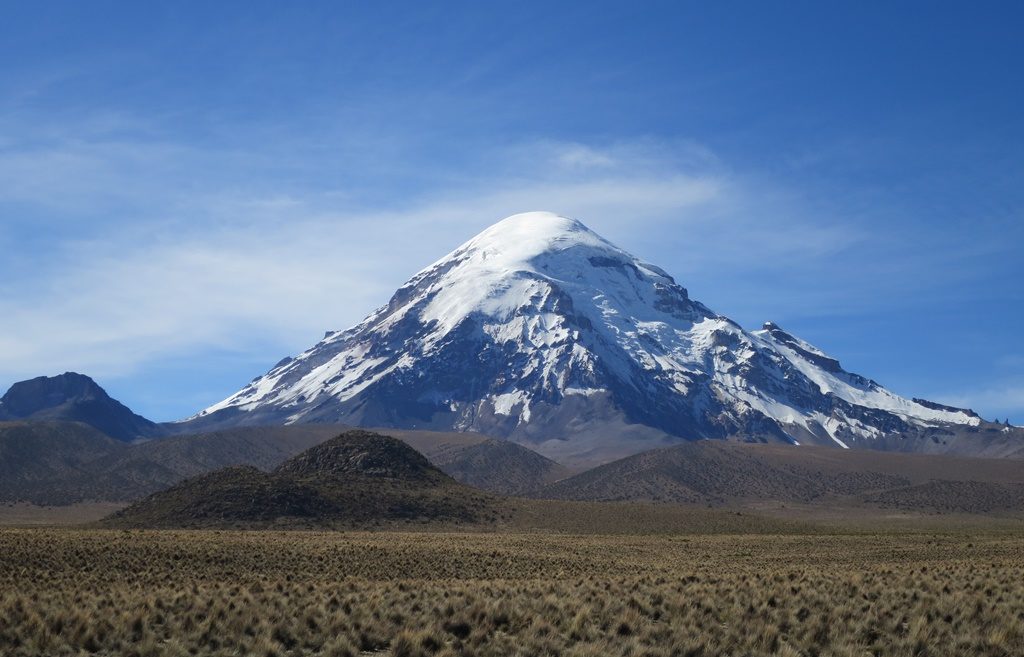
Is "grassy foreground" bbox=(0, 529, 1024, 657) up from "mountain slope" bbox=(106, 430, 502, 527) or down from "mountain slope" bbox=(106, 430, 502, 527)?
down

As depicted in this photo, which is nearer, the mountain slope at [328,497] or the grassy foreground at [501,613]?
the grassy foreground at [501,613]

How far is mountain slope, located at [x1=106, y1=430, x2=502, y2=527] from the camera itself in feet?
308

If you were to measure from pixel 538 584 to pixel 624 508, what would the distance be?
264 ft

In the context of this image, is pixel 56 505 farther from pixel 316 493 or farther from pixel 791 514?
pixel 791 514

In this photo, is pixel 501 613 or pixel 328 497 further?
pixel 328 497

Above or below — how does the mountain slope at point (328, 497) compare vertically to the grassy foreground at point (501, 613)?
above

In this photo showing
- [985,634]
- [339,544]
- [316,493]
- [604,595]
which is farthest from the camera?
[316,493]

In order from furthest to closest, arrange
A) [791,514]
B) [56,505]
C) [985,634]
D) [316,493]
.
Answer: [791,514]
[56,505]
[316,493]
[985,634]

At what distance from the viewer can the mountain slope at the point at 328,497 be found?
3693 inches

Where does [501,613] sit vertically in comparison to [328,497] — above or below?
below

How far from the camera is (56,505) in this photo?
156375 millimetres

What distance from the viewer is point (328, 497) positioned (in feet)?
331

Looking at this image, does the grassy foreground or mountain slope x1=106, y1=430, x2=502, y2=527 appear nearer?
the grassy foreground

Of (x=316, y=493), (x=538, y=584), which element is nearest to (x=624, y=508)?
(x=316, y=493)
